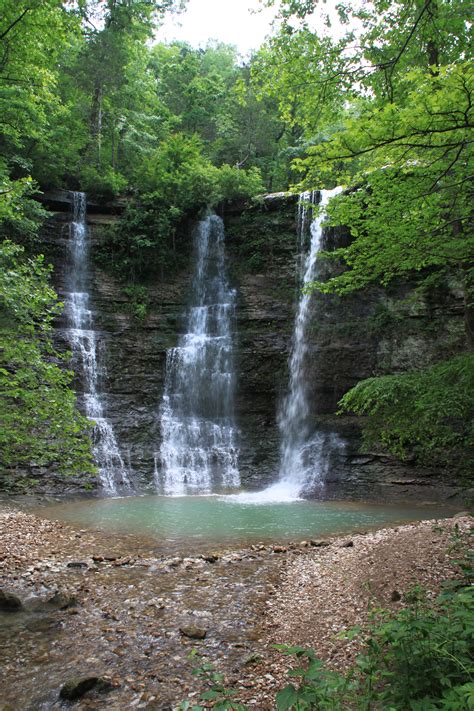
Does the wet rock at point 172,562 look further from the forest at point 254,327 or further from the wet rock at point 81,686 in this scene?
the wet rock at point 81,686

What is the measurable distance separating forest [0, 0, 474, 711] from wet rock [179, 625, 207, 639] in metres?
0.02

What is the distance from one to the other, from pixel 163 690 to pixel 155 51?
38.6 metres

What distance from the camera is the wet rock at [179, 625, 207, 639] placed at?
4277 mm

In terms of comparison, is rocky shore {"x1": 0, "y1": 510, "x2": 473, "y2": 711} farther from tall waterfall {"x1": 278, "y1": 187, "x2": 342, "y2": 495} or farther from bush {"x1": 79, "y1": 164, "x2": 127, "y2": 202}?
bush {"x1": 79, "y1": 164, "x2": 127, "y2": 202}

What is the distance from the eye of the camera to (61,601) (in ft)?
16.6

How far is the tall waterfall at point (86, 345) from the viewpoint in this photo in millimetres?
14664

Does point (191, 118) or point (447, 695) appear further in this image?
point (191, 118)

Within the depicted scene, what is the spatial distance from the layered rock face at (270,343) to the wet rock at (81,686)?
11.2 m

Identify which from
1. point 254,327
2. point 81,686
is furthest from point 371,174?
point 254,327

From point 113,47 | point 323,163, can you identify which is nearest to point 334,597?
point 323,163

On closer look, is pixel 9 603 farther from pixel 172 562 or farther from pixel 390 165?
pixel 390 165

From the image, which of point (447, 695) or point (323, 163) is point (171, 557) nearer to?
point (447, 695)

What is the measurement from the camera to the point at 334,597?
4.89 metres

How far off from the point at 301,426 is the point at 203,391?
3.95 meters
